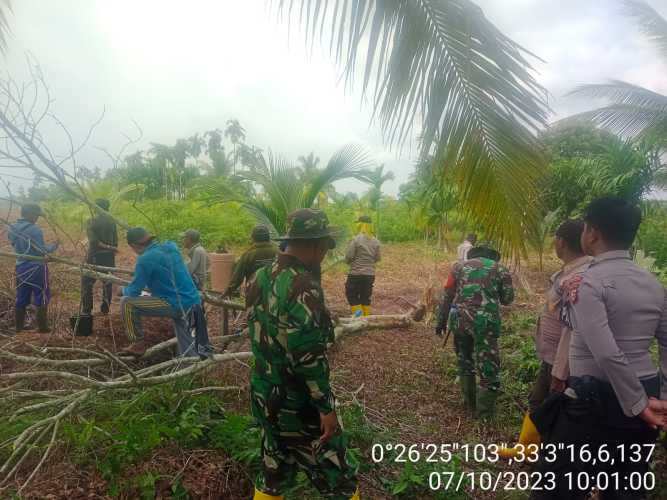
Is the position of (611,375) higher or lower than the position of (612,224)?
lower

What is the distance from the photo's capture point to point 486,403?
3.87 m

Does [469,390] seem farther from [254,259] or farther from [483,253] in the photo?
[254,259]

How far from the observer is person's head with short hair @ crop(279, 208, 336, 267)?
2.08 metres

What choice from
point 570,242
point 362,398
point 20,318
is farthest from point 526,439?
point 20,318

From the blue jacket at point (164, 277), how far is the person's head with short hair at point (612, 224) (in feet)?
11.3

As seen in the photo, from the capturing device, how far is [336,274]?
12.8 meters

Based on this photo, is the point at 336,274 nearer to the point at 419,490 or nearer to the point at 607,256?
the point at 419,490

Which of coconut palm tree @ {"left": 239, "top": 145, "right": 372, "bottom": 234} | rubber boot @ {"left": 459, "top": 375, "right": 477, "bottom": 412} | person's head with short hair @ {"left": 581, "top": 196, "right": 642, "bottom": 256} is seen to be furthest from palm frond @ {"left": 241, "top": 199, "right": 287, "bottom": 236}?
person's head with short hair @ {"left": 581, "top": 196, "right": 642, "bottom": 256}

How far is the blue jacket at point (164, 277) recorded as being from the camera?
407cm

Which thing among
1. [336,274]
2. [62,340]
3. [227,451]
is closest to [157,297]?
[62,340]

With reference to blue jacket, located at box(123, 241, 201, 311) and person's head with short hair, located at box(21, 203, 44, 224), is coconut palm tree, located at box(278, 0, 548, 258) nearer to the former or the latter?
blue jacket, located at box(123, 241, 201, 311)

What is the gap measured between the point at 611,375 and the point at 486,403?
2257 mm

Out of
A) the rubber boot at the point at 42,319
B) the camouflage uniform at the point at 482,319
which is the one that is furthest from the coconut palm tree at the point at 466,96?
the rubber boot at the point at 42,319

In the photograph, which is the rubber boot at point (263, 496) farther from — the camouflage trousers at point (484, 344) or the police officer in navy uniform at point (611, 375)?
the camouflage trousers at point (484, 344)
